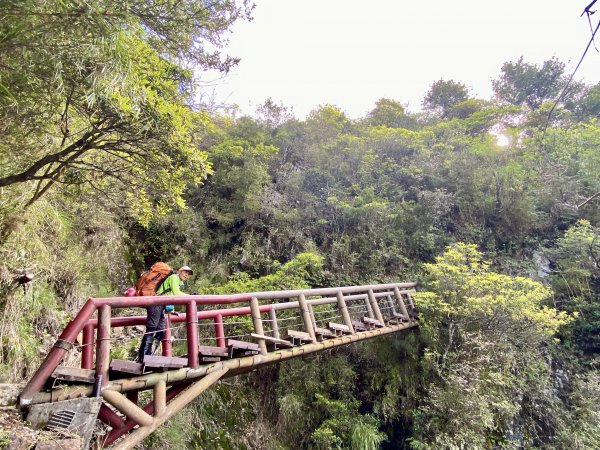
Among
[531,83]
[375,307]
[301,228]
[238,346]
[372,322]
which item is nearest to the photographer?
[238,346]

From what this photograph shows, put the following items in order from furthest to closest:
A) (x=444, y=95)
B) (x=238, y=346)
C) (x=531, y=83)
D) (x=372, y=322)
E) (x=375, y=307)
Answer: (x=444, y=95) < (x=531, y=83) < (x=375, y=307) < (x=372, y=322) < (x=238, y=346)

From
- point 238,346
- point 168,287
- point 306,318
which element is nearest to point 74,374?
point 168,287

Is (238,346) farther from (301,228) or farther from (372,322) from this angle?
(301,228)

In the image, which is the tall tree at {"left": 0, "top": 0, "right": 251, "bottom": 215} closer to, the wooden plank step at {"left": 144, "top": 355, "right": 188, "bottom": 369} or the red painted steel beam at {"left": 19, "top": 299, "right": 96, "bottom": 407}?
the red painted steel beam at {"left": 19, "top": 299, "right": 96, "bottom": 407}

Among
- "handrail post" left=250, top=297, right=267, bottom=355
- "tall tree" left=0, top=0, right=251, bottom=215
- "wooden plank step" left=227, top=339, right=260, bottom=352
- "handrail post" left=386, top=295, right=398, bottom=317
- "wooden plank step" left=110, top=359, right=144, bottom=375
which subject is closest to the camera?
"tall tree" left=0, top=0, right=251, bottom=215

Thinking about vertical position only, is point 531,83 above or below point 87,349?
above

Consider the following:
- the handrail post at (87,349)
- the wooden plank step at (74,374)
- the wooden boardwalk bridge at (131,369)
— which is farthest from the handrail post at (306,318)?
the wooden plank step at (74,374)

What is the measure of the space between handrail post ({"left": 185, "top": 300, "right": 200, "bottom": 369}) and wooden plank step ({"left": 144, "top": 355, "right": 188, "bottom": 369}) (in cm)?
7

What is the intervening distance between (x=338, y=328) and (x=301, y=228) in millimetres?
4828

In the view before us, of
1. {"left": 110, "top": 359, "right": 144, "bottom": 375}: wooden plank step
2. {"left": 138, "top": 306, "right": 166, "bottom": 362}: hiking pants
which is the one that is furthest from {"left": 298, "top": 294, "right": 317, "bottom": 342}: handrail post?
{"left": 110, "top": 359, "right": 144, "bottom": 375}: wooden plank step

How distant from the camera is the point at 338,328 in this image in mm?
4926

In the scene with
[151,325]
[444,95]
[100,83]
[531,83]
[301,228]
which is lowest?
[151,325]

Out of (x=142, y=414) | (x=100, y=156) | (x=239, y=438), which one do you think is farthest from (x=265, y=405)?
(x=100, y=156)

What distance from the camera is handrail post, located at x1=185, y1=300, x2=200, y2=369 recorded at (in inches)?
120
